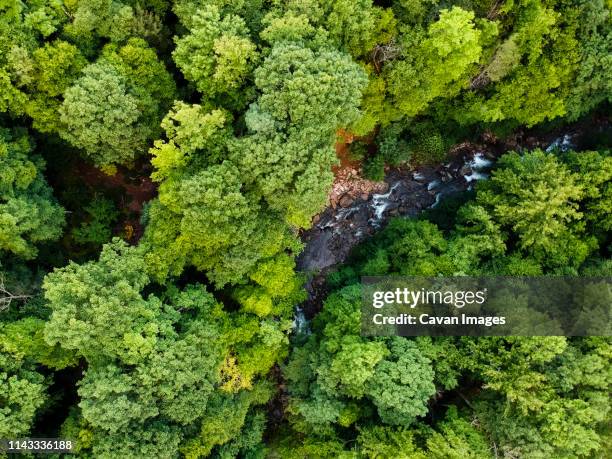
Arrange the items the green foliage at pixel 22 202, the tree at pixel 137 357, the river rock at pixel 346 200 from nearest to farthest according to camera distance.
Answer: the tree at pixel 137 357 < the green foliage at pixel 22 202 < the river rock at pixel 346 200

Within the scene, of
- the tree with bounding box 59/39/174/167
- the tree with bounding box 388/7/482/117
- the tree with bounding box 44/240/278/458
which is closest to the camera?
the tree with bounding box 44/240/278/458

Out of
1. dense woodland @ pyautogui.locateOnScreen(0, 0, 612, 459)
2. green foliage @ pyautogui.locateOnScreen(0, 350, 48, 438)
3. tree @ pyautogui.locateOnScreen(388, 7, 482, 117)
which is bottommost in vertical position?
green foliage @ pyautogui.locateOnScreen(0, 350, 48, 438)

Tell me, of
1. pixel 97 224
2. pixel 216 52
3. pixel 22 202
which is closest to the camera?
pixel 216 52

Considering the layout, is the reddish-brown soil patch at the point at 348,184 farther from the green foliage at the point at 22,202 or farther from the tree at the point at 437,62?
the green foliage at the point at 22,202

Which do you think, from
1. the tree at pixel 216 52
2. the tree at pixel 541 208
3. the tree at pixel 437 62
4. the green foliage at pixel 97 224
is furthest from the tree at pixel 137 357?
the tree at pixel 541 208

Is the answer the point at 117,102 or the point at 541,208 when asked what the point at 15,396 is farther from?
the point at 541,208

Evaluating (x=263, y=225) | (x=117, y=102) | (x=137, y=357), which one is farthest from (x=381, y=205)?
(x=137, y=357)

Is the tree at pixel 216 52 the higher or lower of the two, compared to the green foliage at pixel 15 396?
higher

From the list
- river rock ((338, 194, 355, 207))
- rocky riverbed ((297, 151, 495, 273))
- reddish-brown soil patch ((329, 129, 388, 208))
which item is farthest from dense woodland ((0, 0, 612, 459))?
river rock ((338, 194, 355, 207))

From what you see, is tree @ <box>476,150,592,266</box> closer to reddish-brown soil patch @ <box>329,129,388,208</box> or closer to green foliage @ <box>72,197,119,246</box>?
reddish-brown soil patch @ <box>329,129,388,208</box>
